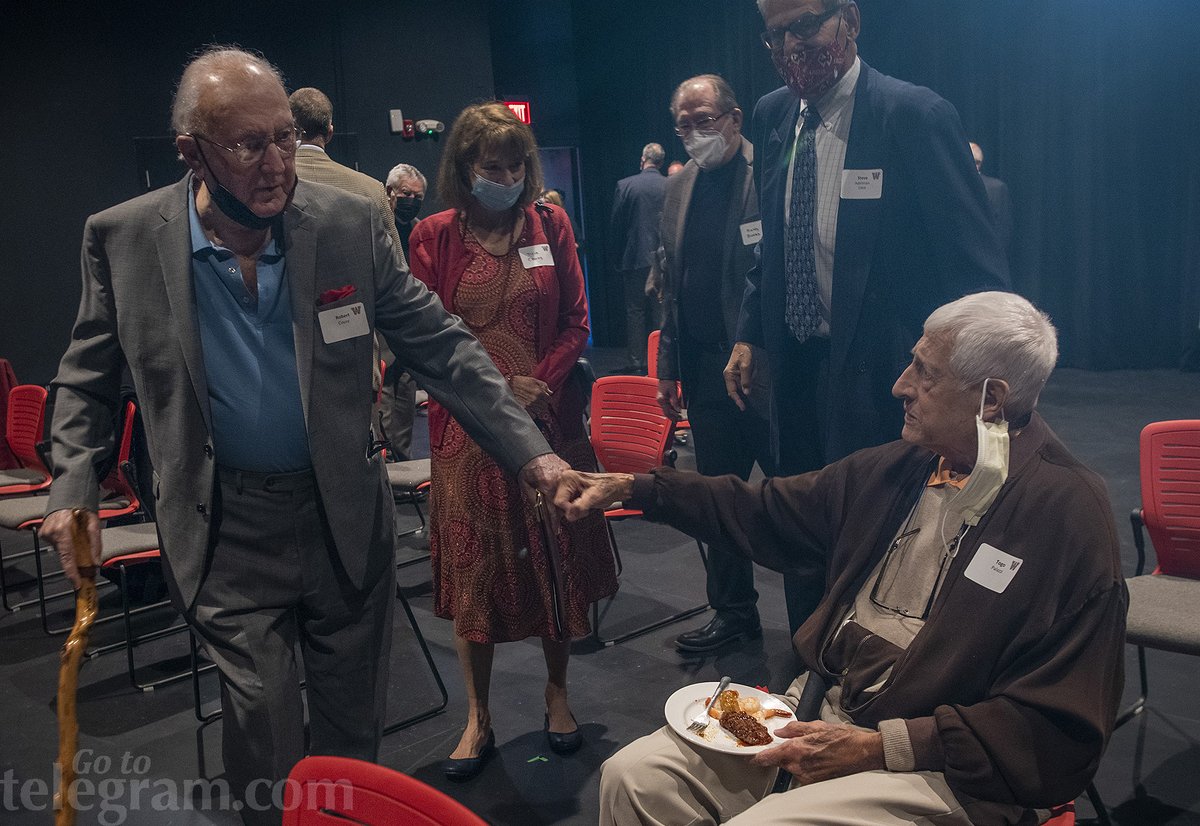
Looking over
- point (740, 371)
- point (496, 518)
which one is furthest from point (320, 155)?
point (740, 371)

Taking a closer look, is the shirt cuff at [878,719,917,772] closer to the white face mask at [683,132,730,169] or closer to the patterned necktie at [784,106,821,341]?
the patterned necktie at [784,106,821,341]

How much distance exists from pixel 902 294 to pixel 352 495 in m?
1.49

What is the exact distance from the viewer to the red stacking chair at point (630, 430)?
417cm

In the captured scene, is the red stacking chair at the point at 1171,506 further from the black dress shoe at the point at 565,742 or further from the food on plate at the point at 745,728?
the black dress shoe at the point at 565,742

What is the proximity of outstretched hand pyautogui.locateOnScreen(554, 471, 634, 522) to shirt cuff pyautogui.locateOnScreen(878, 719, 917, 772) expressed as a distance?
75cm

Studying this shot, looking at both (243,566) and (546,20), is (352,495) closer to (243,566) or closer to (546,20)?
(243,566)

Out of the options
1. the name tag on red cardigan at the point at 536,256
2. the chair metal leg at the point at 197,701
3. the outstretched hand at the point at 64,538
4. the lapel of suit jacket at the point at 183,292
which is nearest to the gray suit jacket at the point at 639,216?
the name tag on red cardigan at the point at 536,256

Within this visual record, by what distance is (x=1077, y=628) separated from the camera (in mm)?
1744

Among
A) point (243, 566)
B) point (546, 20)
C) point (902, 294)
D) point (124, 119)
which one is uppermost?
point (546, 20)

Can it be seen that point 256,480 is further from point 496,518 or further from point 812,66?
point 812,66

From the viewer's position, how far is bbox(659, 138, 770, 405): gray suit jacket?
3576 millimetres

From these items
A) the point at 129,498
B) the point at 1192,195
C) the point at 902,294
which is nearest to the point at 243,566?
the point at 902,294

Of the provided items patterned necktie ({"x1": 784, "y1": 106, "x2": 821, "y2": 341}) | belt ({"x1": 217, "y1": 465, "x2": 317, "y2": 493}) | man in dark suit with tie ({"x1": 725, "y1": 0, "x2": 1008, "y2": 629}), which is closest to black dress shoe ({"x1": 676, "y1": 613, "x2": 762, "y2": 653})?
man in dark suit with tie ({"x1": 725, "y1": 0, "x2": 1008, "y2": 629})

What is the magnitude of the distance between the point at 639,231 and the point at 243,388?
7.55 metres
